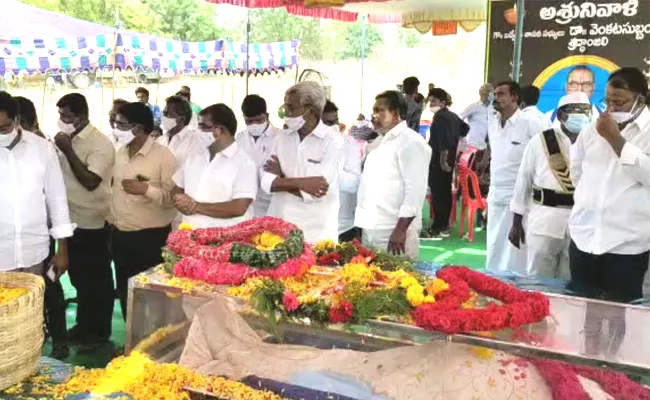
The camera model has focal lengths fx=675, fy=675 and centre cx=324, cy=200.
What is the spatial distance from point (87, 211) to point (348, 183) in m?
2.13

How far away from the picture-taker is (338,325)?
2.32 metres

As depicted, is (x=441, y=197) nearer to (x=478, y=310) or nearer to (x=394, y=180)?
(x=394, y=180)

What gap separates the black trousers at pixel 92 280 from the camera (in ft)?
15.0

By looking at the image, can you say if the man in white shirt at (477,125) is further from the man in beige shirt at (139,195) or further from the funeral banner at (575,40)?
the man in beige shirt at (139,195)

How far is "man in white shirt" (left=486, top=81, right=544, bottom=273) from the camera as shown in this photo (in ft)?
17.8

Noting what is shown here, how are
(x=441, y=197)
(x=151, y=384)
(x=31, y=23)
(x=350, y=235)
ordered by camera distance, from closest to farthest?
(x=151, y=384)
(x=350, y=235)
(x=441, y=197)
(x=31, y=23)

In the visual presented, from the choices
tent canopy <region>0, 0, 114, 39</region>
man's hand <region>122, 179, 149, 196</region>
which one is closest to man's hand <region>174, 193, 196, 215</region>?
man's hand <region>122, 179, 149, 196</region>

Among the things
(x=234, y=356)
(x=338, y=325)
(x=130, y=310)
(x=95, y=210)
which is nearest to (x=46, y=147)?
(x=95, y=210)

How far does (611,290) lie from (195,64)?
12.4 metres

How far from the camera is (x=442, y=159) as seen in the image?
881cm

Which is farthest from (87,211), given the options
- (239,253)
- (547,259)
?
(547,259)

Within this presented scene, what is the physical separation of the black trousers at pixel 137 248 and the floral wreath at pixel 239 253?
3.82ft

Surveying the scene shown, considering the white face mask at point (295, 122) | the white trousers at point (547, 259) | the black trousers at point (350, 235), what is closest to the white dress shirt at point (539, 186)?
the white trousers at point (547, 259)

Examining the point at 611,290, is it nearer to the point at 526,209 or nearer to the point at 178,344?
the point at 526,209
